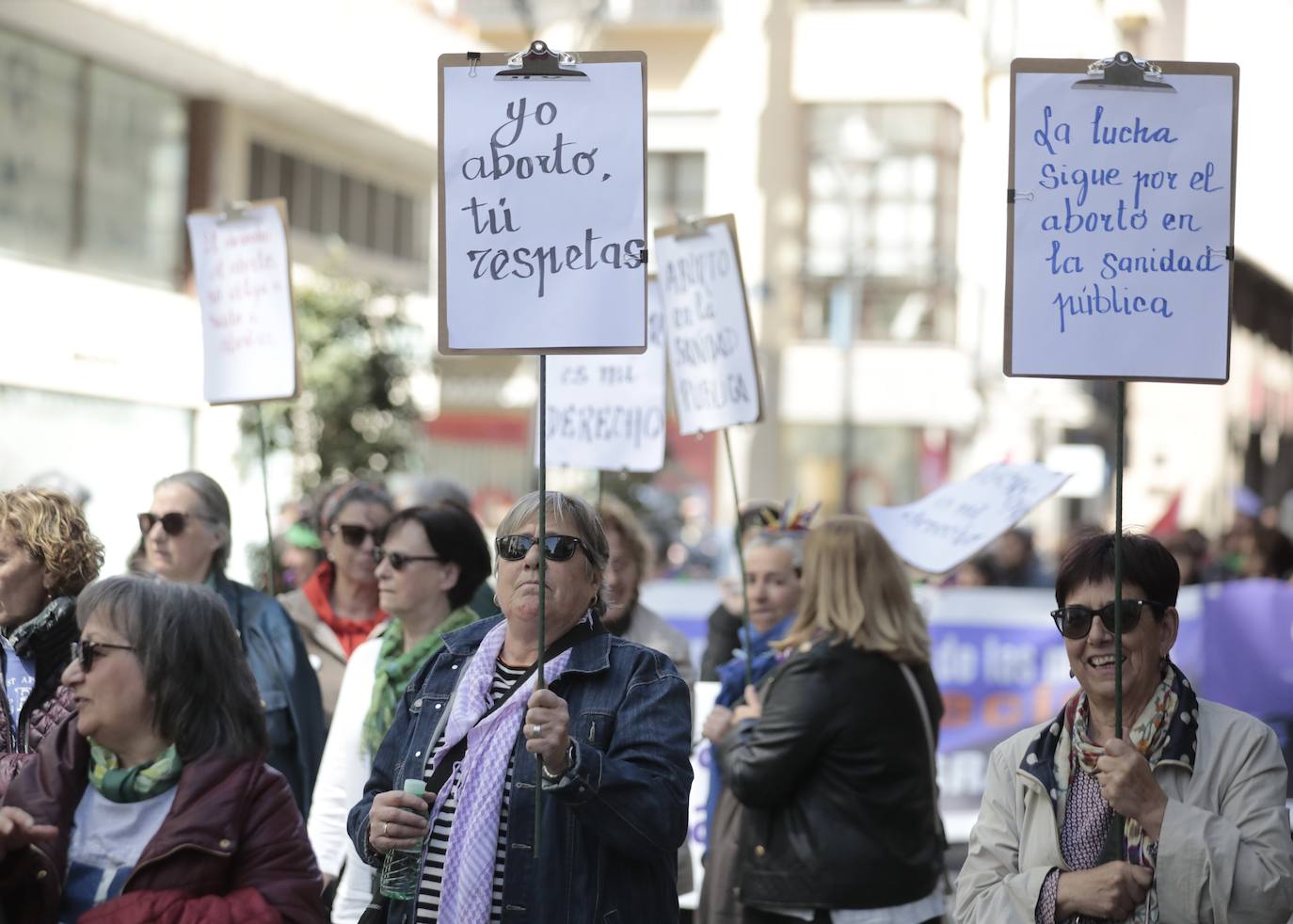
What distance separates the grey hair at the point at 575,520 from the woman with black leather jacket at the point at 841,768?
4.78 feet

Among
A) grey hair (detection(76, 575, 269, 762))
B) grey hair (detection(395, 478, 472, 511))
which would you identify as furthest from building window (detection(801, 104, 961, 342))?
grey hair (detection(76, 575, 269, 762))

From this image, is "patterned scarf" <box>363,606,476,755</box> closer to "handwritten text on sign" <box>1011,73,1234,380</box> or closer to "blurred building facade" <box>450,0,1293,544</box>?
"handwritten text on sign" <box>1011,73,1234,380</box>

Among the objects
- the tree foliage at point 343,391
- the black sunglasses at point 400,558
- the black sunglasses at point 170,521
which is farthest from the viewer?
the tree foliage at point 343,391

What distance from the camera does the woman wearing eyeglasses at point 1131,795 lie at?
3873 millimetres

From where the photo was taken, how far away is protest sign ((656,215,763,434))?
765 centimetres

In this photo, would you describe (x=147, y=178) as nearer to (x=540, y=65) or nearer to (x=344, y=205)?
(x=344, y=205)

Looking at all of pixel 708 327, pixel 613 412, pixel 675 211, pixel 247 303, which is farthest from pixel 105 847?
pixel 675 211

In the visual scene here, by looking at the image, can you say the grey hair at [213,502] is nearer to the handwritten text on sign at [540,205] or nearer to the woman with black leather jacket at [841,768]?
the woman with black leather jacket at [841,768]

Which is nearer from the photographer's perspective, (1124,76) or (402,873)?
(402,873)

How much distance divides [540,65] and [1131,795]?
2.19m

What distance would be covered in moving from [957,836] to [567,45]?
2816 centimetres

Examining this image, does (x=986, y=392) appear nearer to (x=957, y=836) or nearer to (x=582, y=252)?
(x=957, y=836)

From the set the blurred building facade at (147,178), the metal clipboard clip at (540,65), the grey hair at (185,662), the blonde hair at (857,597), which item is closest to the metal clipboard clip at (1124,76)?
the metal clipboard clip at (540,65)

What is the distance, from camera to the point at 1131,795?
3881mm
